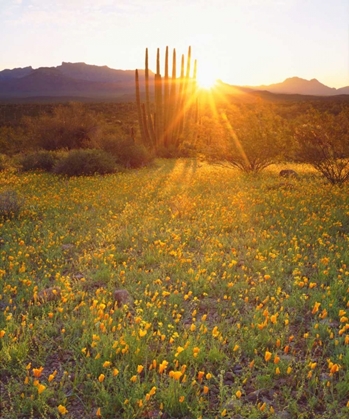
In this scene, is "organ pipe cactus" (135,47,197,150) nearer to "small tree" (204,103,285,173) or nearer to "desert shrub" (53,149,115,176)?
"small tree" (204,103,285,173)

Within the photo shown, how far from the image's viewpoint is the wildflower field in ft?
11.8

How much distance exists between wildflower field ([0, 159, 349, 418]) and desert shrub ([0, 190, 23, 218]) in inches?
17.7

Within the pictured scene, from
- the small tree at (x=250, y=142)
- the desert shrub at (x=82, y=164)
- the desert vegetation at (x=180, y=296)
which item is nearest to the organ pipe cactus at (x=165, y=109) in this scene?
the small tree at (x=250, y=142)

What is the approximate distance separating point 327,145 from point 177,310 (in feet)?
35.3

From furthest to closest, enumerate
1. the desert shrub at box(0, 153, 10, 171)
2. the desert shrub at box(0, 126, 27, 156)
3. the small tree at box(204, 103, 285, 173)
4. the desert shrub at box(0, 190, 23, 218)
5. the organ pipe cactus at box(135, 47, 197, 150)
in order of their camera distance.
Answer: the desert shrub at box(0, 126, 27, 156)
the organ pipe cactus at box(135, 47, 197, 150)
the desert shrub at box(0, 153, 10, 171)
the small tree at box(204, 103, 285, 173)
the desert shrub at box(0, 190, 23, 218)

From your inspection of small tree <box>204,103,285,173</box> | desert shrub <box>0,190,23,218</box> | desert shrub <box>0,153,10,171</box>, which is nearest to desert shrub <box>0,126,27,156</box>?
desert shrub <box>0,153,10,171</box>

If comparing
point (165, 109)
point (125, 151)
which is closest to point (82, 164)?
point (125, 151)

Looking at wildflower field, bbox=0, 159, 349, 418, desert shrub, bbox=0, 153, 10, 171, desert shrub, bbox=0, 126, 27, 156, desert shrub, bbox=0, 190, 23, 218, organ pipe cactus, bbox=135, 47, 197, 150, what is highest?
organ pipe cactus, bbox=135, 47, 197, 150

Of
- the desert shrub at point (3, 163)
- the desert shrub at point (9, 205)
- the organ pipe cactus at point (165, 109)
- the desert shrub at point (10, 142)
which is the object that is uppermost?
the organ pipe cactus at point (165, 109)

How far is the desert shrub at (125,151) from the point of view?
68.4 ft

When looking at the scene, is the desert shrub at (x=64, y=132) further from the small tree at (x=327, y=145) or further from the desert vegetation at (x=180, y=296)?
the small tree at (x=327, y=145)

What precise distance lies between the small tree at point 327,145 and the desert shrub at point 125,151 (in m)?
8.64

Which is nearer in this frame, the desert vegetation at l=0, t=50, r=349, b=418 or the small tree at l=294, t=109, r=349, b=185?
the desert vegetation at l=0, t=50, r=349, b=418

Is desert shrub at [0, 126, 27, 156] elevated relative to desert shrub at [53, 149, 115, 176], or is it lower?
elevated
